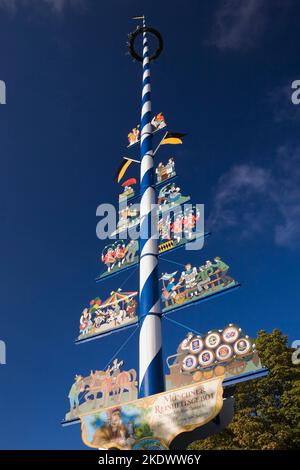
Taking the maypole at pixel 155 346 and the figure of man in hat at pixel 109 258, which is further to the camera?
the figure of man in hat at pixel 109 258

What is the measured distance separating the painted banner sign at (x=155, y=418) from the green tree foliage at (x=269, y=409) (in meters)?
9.65

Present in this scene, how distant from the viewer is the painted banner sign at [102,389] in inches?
422

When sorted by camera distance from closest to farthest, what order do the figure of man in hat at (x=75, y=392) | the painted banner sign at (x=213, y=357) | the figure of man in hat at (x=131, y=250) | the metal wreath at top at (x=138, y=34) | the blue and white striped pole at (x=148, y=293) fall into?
the blue and white striped pole at (x=148, y=293)
the painted banner sign at (x=213, y=357)
the figure of man in hat at (x=75, y=392)
the figure of man in hat at (x=131, y=250)
the metal wreath at top at (x=138, y=34)

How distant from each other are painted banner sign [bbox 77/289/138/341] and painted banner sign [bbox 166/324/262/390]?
5.68 feet

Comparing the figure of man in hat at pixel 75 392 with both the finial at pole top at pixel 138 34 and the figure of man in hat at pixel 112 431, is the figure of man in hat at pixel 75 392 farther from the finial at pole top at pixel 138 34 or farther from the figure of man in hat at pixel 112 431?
Answer: the finial at pole top at pixel 138 34

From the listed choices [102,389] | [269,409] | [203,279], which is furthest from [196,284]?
[269,409]

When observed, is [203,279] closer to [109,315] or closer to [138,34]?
[109,315]

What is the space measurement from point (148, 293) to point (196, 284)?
6.64 ft

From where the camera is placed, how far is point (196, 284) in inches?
465

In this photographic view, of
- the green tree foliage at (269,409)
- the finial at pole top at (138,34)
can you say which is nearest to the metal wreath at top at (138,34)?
the finial at pole top at (138,34)

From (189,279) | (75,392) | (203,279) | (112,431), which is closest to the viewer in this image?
(112,431)

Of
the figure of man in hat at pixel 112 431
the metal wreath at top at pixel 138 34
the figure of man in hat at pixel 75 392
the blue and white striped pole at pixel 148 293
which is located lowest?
the figure of man in hat at pixel 112 431
